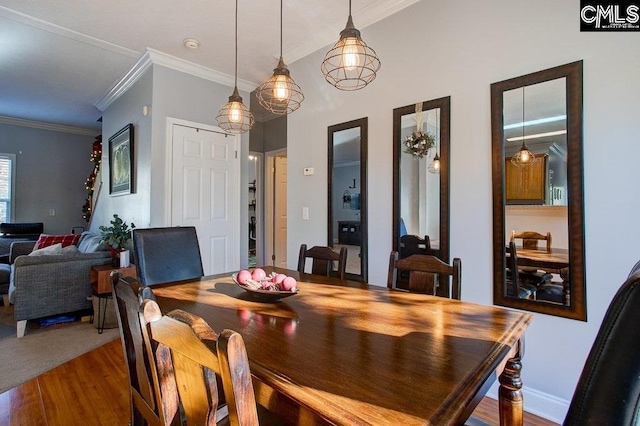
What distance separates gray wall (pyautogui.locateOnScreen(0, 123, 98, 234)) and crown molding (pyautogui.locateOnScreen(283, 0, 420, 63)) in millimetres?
5622

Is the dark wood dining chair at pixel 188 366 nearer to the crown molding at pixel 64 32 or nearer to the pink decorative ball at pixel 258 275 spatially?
the pink decorative ball at pixel 258 275

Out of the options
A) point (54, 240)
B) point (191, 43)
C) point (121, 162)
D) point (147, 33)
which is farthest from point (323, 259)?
point (54, 240)

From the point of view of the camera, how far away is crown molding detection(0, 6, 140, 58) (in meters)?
2.68

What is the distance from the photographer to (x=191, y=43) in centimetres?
312

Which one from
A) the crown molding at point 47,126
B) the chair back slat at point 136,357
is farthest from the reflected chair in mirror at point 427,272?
the crown molding at point 47,126

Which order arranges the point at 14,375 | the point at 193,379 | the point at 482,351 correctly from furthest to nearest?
the point at 14,375
the point at 482,351
the point at 193,379

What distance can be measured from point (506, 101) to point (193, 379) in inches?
85.5

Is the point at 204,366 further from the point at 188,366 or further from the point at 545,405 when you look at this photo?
the point at 545,405

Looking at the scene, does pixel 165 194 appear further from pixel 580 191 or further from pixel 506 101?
pixel 580 191

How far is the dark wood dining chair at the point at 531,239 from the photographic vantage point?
72.0 inches

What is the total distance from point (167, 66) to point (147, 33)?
19.2 inches

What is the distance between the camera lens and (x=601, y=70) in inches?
65.0

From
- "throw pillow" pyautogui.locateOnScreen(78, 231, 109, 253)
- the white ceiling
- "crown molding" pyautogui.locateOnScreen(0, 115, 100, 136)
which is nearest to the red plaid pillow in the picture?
"throw pillow" pyautogui.locateOnScreen(78, 231, 109, 253)

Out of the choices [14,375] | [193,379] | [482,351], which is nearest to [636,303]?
[482,351]
